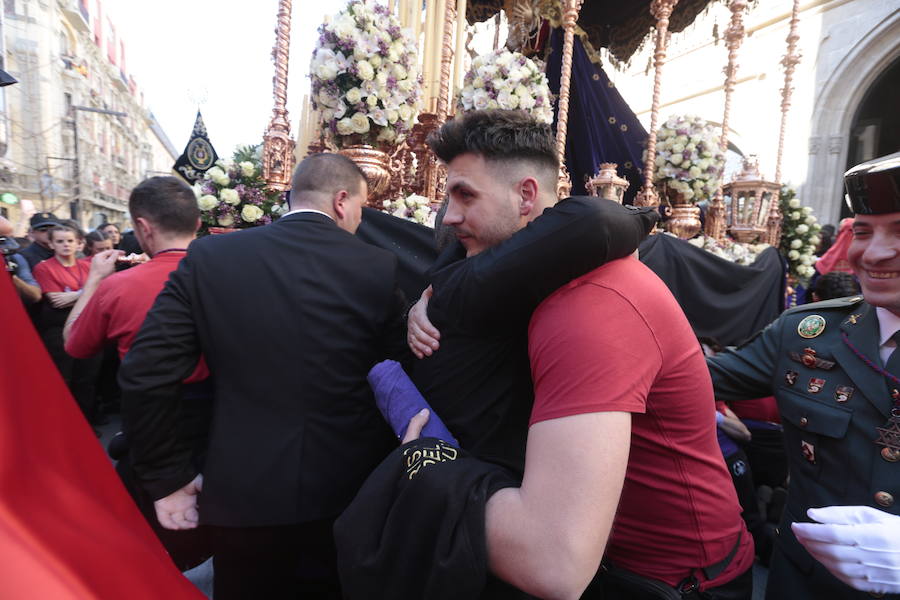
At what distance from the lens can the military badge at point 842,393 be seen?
139cm

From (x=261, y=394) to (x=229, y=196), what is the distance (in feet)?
5.53

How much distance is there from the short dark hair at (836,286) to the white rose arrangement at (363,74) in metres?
3.33

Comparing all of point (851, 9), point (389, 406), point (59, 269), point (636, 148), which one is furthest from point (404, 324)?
point (851, 9)

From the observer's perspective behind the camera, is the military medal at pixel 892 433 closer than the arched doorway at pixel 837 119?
Yes

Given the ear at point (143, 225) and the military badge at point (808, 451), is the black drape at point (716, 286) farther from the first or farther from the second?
the ear at point (143, 225)

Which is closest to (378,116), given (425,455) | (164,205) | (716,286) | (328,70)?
(328,70)

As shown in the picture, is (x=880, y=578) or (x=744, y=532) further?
(x=744, y=532)

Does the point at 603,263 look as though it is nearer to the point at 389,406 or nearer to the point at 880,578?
the point at 389,406

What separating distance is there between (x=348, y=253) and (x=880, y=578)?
1.77 metres

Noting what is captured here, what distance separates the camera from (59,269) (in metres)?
4.56

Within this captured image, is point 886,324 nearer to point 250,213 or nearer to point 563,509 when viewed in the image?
point 563,509

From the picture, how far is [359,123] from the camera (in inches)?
114

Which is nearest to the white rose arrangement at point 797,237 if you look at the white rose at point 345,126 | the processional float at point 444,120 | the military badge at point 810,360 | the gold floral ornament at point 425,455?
the processional float at point 444,120

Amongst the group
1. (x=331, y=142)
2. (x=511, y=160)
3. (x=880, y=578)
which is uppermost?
(x=331, y=142)
